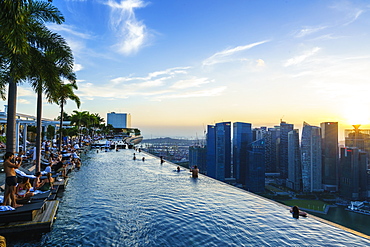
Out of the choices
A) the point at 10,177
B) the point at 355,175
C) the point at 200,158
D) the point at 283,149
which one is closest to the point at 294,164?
the point at 355,175

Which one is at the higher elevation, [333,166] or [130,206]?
[130,206]

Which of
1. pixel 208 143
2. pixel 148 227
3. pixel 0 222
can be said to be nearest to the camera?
pixel 0 222

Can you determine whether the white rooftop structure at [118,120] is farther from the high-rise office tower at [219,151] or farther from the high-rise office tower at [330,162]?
the high-rise office tower at [330,162]

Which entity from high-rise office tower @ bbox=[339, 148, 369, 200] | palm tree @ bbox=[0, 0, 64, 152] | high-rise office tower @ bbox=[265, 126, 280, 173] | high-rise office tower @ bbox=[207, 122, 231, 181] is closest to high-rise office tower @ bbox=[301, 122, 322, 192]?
high-rise office tower @ bbox=[339, 148, 369, 200]

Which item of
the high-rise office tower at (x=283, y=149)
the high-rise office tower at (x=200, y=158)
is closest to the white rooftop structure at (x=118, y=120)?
the high-rise office tower at (x=200, y=158)

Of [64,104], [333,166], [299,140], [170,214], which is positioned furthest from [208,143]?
[170,214]

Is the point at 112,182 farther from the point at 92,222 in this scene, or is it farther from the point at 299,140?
the point at 299,140

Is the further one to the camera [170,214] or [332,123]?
[332,123]
